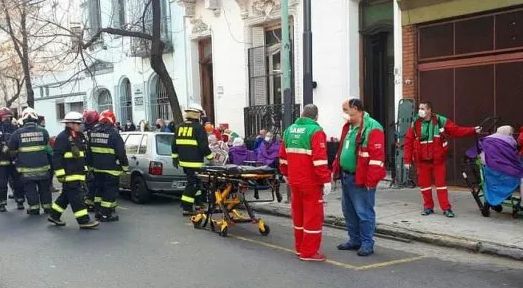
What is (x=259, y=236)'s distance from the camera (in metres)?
8.43

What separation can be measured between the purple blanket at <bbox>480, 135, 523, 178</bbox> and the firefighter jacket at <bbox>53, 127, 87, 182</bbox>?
234 inches

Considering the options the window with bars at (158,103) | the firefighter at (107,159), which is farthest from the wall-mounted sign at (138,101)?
the firefighter at (107,159)

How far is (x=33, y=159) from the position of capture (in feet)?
34.7

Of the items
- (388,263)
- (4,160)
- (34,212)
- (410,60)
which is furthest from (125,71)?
(388,263)

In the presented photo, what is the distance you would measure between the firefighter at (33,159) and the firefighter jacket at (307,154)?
5.41m

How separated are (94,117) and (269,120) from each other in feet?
21.3

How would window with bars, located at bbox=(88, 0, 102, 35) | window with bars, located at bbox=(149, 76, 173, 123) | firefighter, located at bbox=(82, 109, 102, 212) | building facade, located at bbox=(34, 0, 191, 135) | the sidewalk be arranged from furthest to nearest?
window with bars, located at bbox=(88, 0, 102, 35) → window with bars, located at bbox=(149, 76, 173, 123) → building facade, located at bbox=(34, 0, 191, 135) → firefighter, located at bbox=(82, 109, 102, 212) → the sidewalk

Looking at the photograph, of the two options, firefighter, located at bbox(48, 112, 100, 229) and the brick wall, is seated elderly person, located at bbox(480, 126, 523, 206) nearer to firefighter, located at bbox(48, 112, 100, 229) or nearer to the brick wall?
the brick wall

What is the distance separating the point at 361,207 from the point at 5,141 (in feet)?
26.3

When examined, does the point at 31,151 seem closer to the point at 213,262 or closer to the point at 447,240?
the point at 213,262

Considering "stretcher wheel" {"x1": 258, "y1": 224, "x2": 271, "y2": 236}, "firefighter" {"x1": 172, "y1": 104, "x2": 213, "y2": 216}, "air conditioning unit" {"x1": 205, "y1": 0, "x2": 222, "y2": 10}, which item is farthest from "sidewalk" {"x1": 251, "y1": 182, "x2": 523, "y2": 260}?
"air conditioning unit" {"x1": 205, "y1": 0, "x2": 222, "y2": 10}

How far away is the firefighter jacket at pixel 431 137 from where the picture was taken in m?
9.09

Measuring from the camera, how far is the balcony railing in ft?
52.6

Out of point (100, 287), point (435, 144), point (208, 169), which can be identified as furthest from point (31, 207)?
point (435, 144)
